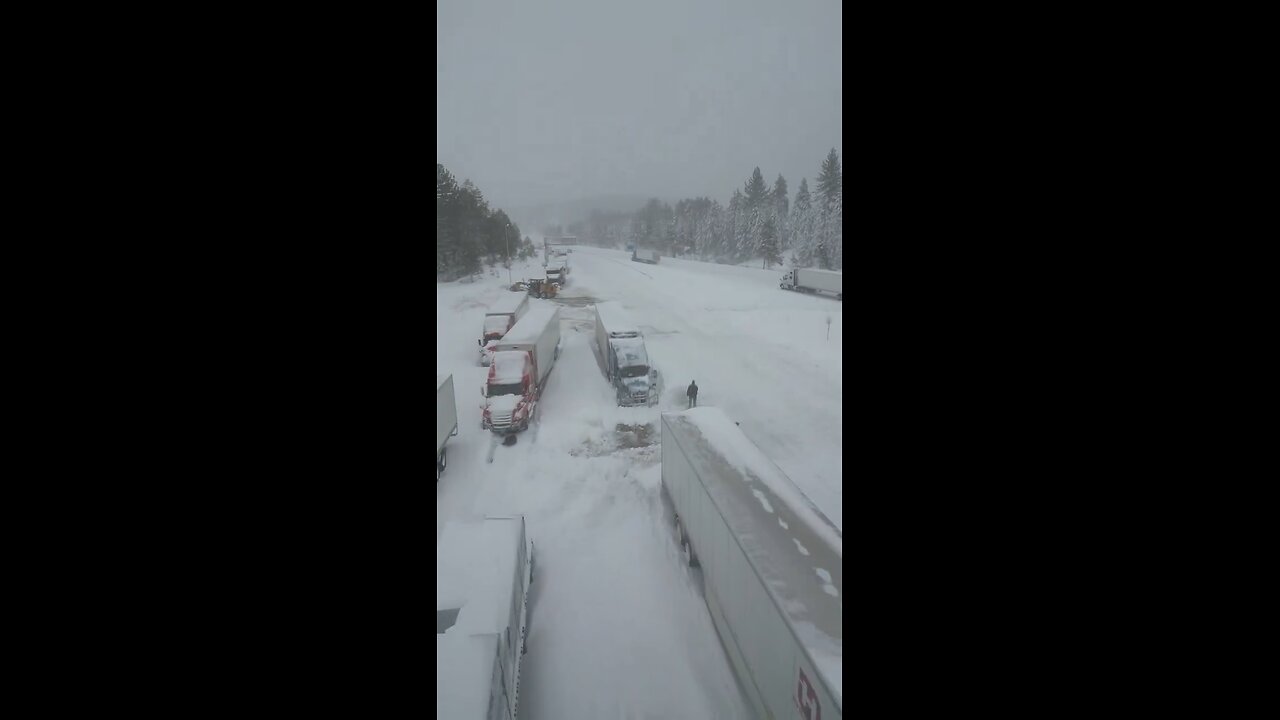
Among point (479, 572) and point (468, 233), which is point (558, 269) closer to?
point (468, 233)

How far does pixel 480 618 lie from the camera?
383 centimetres

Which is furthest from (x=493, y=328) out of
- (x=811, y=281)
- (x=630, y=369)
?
(x=811, y=281)

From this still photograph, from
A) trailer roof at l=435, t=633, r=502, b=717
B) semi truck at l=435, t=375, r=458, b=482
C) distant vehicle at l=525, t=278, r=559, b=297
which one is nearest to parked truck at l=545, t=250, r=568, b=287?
distant vehicle at l=525, t=278, r=559, b=297

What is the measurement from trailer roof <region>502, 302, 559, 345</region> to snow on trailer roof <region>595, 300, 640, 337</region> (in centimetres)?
106

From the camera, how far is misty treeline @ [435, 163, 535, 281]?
49.9 feet

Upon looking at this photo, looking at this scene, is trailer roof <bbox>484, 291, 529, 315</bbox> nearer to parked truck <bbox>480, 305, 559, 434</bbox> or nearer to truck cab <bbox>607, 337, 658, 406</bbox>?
parked truck <bbox>480, 305, 559, 434</bbox>

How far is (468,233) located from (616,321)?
6973mm

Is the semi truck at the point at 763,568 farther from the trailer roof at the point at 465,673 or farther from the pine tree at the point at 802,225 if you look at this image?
the pine tree at the point at 802,225

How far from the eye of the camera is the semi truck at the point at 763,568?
303 cm

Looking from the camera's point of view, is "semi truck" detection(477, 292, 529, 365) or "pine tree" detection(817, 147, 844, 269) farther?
"pine tree" detection(817, 147, 844, 269)

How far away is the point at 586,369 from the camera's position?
12305 mm
